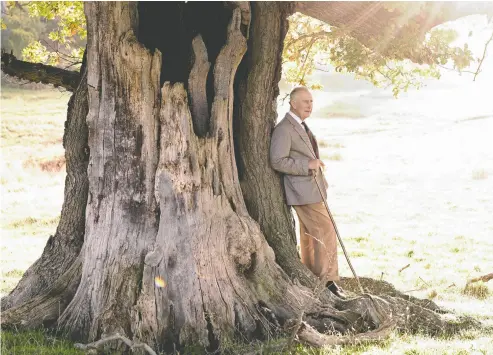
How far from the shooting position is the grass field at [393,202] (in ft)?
33.8

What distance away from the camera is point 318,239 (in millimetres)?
8617

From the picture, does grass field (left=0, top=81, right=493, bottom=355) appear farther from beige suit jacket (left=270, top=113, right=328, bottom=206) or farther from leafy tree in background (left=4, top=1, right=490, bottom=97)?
leafy tree in background (left=4, top=1, right=490, bottom=97)

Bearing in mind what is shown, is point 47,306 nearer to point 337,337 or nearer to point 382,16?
point 337,337

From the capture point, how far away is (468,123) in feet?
144

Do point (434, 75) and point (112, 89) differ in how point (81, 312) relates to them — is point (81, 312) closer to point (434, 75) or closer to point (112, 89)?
point (112, 89)

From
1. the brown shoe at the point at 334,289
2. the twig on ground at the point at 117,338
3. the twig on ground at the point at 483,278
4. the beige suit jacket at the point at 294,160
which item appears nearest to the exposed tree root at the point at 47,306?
the twig on ground at the point at 117,338

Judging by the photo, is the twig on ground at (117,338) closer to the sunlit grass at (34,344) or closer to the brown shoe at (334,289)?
the sunlit grass at (34,344)

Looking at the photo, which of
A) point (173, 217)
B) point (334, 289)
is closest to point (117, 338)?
point (173, 217)

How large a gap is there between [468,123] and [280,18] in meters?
37.9

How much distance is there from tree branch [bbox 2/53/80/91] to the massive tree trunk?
2055mm

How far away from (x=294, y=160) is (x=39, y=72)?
380 cm

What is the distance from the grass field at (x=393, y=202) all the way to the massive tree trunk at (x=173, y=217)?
55 cm

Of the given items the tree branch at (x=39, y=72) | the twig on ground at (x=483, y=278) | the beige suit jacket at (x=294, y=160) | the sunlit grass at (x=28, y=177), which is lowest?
the sunlit grass at (x=28, y=177)

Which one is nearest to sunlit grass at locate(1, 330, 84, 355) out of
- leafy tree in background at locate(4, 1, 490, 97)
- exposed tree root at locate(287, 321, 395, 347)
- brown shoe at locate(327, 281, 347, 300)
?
exposed tree root at locate(287, 321, 395, 347)
